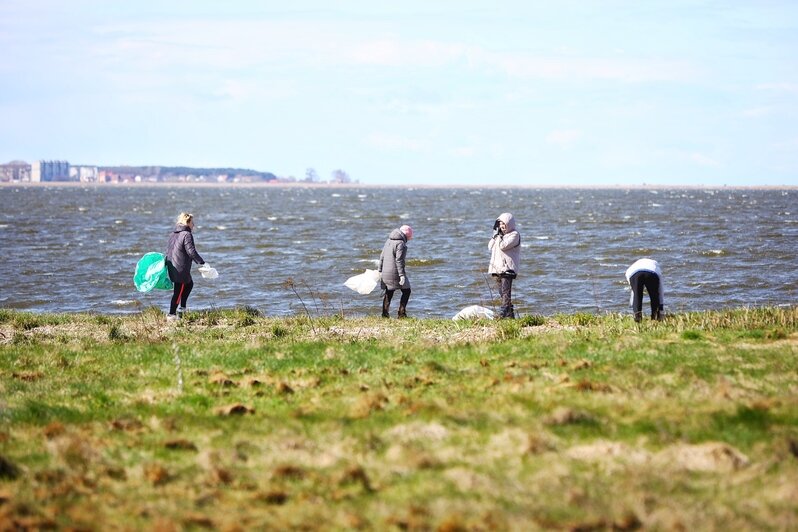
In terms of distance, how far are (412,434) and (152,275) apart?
10208 millimetres

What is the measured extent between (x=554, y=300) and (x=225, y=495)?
821 inches

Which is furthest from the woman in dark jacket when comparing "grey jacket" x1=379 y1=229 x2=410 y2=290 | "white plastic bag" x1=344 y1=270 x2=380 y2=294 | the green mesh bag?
"grey jacket" x1=379 y1=229 x2=410 y2=290

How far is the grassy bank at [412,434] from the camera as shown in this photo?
661cm

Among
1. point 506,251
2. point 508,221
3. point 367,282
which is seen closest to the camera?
point 508,221

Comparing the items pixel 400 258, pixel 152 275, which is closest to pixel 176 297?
pixel 152 275

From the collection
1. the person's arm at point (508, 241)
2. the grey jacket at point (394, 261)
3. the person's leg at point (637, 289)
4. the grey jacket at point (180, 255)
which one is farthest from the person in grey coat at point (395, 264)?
the person's leg at point (637, 289)

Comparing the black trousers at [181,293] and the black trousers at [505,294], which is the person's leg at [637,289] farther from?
the black trousers at [181,293]

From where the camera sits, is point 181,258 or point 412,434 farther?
point 181,258

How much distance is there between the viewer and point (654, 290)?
15.0 m

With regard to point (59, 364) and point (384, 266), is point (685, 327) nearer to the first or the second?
point (384, 266)

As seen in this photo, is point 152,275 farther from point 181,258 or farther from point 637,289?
point 637,289

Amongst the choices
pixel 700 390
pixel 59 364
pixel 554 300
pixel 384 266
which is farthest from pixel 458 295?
pixel 700 390

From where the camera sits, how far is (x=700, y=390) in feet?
30.7

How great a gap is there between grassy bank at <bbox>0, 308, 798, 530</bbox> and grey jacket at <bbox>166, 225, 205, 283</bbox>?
433 cm
